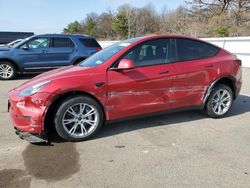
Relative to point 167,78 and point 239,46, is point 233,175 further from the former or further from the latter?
point 239,46

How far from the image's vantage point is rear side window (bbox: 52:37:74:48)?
1048 centimetres

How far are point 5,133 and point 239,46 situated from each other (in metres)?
11.2

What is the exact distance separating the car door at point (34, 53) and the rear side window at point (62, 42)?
250 millimetres

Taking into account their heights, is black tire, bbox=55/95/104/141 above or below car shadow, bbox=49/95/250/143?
above

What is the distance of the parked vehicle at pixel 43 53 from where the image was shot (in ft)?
33.0

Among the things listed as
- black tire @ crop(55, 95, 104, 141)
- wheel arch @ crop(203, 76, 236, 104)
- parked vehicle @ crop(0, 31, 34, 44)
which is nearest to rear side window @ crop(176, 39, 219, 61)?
wheel arch @ crop(203, 76, 236, 104)

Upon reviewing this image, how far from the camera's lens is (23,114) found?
12.6 ft

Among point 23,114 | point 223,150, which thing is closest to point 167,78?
point 223,150

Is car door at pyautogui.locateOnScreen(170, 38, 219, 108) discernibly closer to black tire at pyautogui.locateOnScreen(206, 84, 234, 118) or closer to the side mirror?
black tire at pyautogui.locateOnScreen(206, 84, 234, 118)

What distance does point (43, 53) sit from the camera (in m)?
10.3

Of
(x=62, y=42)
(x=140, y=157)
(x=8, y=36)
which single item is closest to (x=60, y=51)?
(x=62, y=42)

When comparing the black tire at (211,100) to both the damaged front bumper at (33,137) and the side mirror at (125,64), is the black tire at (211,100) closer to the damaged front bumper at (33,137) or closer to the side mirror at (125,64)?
the side mirror at (125,64)

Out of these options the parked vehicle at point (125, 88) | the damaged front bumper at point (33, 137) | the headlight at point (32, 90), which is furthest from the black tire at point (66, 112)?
the headlight at point (32, 90)

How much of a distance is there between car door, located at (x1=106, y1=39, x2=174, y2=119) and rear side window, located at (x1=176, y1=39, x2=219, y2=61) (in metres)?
0.25
